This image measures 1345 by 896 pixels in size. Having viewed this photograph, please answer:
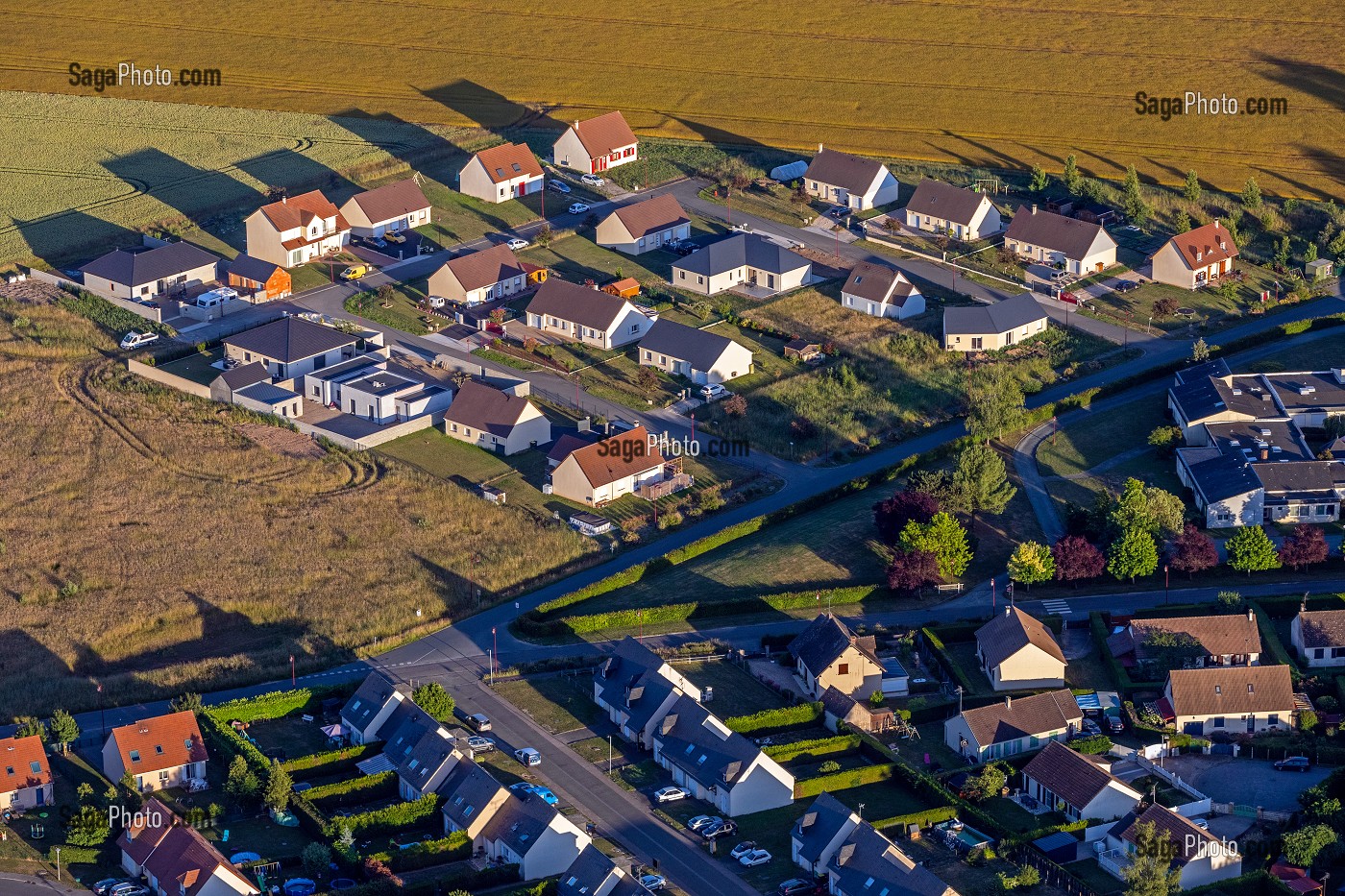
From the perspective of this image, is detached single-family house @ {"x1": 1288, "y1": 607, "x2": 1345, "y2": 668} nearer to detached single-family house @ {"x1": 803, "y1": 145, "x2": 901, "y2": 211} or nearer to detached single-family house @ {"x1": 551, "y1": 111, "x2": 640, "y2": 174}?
detached single-family house @ {"x1": 803, "y1": 145, "x2": 901, "y2": 211}

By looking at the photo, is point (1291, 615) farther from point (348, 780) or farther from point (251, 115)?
point (251, 115)

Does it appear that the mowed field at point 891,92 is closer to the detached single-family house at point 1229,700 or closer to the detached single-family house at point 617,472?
the detached single-family house at point 617,472

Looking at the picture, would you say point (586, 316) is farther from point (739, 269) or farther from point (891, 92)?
point (891, 92)

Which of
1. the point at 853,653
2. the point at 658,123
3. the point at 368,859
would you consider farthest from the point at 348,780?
the point at 658,123

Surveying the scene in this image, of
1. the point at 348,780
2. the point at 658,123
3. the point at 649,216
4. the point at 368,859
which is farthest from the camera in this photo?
the point at 658,123

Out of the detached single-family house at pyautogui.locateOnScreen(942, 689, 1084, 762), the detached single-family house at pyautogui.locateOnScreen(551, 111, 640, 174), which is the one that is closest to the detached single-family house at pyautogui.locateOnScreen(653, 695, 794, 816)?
the detached single-family house at pyautogui.locateOnScreen(942, 689, 1084, 762)
